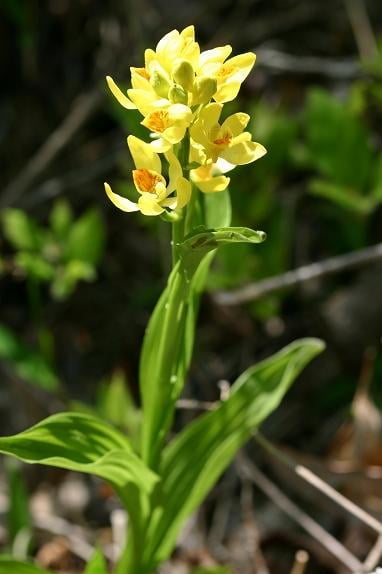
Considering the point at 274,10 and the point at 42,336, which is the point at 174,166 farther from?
the point at 274,10

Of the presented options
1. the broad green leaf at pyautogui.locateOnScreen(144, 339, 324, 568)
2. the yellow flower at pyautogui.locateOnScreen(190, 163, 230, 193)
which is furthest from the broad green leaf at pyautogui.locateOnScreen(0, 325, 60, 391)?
the yellow flower at pyautogui.locateOnScreen(190, 163, 230, 193)

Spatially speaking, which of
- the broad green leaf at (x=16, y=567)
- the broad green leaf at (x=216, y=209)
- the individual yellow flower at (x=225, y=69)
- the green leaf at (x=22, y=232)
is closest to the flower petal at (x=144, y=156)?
the individual yellow flower at (x=225, y=69)

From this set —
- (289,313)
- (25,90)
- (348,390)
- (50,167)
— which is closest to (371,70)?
(289,313)

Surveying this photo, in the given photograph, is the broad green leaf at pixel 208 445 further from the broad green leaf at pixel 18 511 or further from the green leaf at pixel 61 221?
the green leaf at pixel 61 221

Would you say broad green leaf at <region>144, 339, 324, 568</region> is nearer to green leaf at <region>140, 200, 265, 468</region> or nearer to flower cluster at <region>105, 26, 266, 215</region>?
green leaf at <region>140, 200, 265, 468</region>

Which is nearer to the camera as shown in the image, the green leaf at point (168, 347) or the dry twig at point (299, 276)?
the green leaf at point (168, 347)

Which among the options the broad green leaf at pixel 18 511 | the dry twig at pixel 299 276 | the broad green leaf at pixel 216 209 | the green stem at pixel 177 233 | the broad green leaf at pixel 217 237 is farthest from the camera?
the dry twig at pixel 299 276
